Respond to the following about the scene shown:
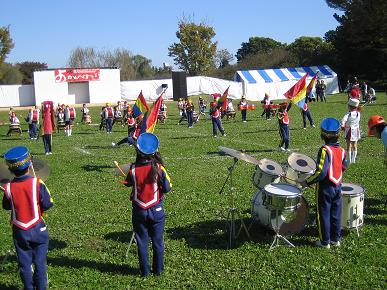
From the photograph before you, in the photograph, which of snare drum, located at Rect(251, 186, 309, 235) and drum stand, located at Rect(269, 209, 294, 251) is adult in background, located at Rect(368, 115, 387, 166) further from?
drum stand, located at Rect(269, 209, 294, 251)

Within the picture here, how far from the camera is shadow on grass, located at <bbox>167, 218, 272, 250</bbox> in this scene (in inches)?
299

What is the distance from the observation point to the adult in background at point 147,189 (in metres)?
6.09

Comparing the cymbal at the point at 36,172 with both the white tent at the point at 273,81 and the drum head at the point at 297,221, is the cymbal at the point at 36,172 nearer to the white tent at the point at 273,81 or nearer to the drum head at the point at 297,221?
the drum head at the point at 297,221

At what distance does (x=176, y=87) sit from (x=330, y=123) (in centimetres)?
4202

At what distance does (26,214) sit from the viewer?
5578mm

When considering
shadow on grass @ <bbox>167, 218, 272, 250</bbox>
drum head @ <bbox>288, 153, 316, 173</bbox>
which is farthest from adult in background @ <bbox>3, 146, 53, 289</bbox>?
drum head @ <bbox>288, 153, 316, 173</bbox>

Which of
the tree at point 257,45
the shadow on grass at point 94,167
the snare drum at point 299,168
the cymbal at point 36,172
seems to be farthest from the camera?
the tree at point 257,45

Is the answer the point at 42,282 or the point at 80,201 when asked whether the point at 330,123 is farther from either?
the point at 80,201

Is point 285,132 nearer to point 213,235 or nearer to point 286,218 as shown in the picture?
point 213,235

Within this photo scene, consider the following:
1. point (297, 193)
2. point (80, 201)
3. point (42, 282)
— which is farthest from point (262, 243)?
point (80, 201)

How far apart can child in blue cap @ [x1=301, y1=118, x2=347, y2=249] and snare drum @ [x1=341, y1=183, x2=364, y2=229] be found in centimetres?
38

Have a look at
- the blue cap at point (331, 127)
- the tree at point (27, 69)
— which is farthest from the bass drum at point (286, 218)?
the tree at point (27, 69)

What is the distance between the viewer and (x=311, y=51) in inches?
2537

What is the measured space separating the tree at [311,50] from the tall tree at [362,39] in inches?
120
